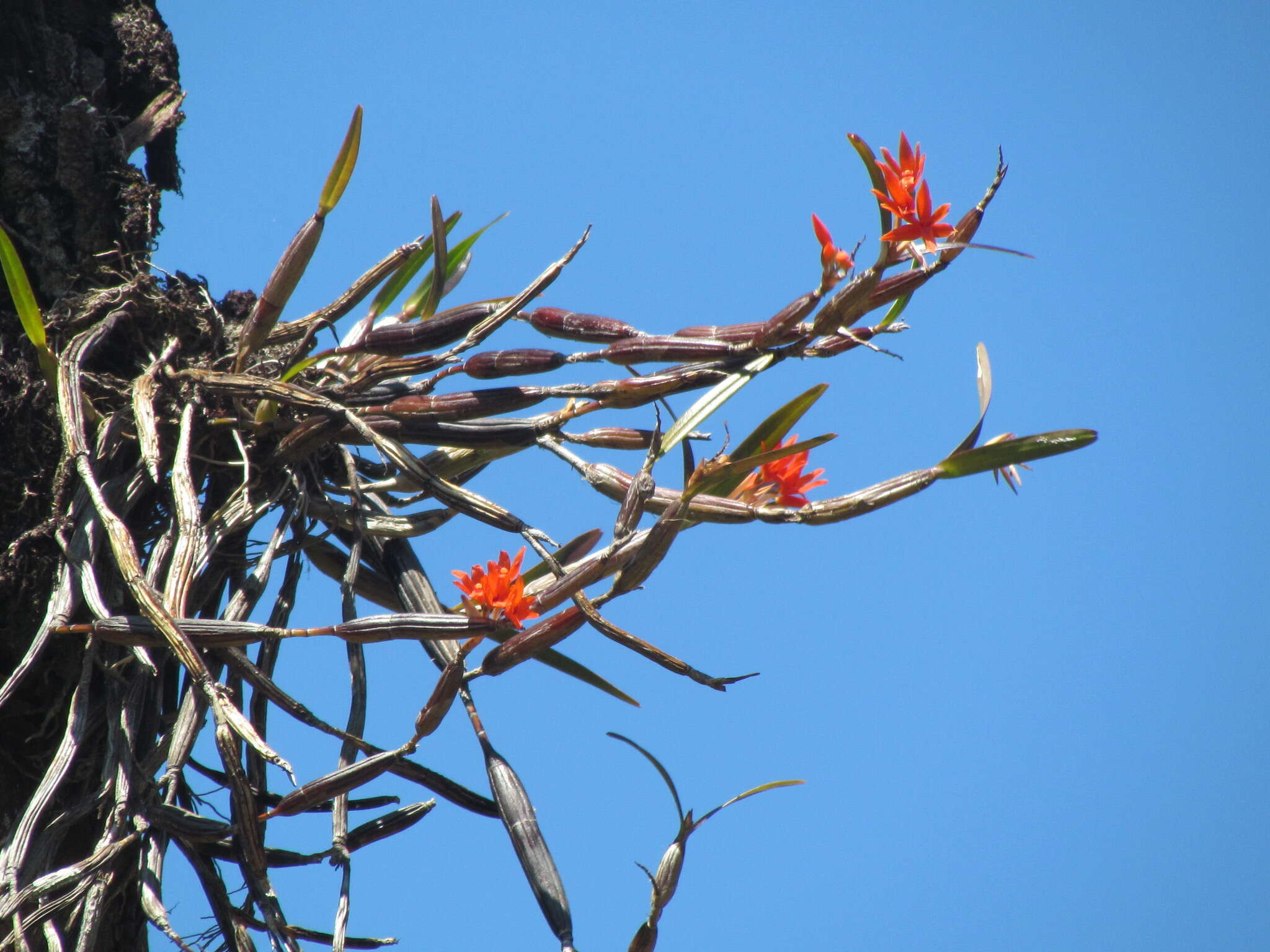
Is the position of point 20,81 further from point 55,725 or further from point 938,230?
point 938,230

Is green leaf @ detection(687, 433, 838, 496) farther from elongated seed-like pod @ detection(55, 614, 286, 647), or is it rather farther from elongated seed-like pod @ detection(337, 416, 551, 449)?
elongated seed-like pod @ detection(55, 614, 286, 647)

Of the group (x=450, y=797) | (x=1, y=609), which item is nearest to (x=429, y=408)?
(x=450, y=797)

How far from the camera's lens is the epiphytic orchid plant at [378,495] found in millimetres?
1050

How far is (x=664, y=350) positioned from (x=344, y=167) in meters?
0.45

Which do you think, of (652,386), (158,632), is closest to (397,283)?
(652,386)

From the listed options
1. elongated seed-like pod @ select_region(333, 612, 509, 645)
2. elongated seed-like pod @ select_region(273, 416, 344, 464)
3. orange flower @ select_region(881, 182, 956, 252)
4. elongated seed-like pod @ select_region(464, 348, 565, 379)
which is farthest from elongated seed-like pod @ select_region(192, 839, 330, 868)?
orange flower @ select_region(881, 182, 956, 252)

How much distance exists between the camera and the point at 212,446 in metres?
1.31

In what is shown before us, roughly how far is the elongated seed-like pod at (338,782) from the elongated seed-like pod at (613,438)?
0.38 metres

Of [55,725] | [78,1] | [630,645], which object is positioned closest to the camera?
[630,645]

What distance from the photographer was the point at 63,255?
53.4 inches

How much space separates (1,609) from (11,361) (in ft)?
0.95

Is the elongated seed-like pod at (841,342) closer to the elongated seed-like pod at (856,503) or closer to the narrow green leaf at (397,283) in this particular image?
the elongated seed-like pod at (856,503)

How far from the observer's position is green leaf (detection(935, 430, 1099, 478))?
3.40 ft

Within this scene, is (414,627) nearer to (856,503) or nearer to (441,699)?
(441,699)
